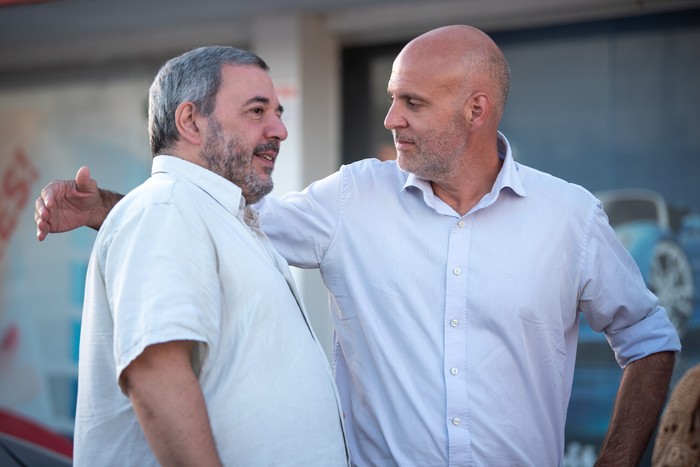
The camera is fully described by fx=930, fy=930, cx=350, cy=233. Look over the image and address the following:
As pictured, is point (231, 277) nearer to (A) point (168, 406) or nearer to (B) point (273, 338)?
(B) point (273, 338)

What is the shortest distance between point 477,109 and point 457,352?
0.78 m

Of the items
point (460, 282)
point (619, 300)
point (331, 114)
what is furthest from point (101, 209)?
point (331, 114)

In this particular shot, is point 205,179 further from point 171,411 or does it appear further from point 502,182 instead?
point 502,182

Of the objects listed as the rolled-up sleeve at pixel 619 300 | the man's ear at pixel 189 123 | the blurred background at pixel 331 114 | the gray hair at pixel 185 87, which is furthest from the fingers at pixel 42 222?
the blurred background at pixel 331 114

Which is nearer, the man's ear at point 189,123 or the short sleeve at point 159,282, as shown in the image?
the short sleeve at point 159,282

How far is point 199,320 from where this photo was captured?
1997 mm

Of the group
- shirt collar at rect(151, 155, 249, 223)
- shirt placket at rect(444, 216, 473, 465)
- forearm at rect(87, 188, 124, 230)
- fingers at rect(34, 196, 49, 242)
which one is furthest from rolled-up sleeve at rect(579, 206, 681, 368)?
fingers at rect(34, 196, 49, 242)

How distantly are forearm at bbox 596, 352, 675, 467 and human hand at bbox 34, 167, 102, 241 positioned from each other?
5.56 ft

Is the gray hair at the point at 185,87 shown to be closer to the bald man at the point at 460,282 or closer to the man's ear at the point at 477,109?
the bald man at the point at 460,282

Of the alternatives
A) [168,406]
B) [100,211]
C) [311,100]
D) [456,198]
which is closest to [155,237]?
[168,406]

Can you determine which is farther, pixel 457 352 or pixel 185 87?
pixel 457 352

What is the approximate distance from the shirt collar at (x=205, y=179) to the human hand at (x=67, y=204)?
329mm

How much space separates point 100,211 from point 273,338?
32.0 inches

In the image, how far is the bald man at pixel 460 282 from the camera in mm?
2715
